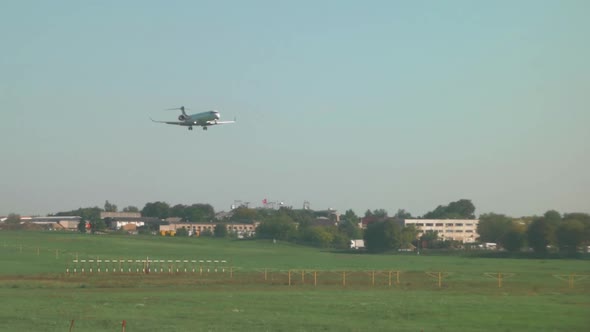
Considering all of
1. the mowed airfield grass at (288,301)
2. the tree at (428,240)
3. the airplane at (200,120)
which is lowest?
the mowed airfield grass at (288,301)

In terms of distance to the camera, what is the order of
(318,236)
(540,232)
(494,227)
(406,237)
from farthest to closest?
(318,236), (406,237), (494,227), (540,232)

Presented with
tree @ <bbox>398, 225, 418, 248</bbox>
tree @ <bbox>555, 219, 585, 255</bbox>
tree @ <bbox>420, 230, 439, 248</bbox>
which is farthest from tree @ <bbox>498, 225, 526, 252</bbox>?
tree @ <bbox>420, 230, 439, 248</bbox>

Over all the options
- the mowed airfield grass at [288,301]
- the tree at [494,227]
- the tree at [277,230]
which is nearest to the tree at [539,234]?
the tree at [494,227]

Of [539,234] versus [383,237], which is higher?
[539,234]

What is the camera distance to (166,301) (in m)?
47.2

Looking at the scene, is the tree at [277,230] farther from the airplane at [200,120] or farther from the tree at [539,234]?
the airplane at [200,120]

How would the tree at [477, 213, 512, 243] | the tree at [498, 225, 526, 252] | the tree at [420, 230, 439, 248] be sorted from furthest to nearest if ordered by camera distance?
1. the tree at [420, 230, 439, 248]
2. the tree at [477, 213, 512, 243]
3. the tree at [498, 225, 526, 252]

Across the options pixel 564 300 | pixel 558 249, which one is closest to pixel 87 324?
pixel 564 300

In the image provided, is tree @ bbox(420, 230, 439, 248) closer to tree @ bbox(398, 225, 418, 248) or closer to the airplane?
tree @ bbox(398, 225, 418, 248)

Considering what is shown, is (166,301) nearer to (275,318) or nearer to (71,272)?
(275,318)

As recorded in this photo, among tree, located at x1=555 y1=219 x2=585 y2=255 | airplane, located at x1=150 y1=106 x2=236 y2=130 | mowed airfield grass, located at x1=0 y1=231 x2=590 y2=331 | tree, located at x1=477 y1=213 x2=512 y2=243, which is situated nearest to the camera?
mowed airfield grass, located at x1=0 y1=231 x2=590 y2=331

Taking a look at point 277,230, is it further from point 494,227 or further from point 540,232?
point 540,232

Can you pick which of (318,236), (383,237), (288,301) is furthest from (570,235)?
(318,236)

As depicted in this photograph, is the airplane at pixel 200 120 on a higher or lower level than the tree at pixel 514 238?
higher
